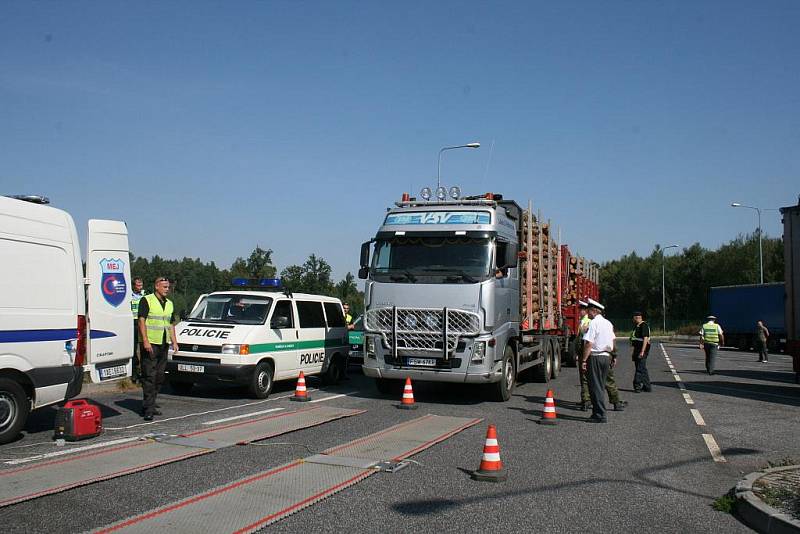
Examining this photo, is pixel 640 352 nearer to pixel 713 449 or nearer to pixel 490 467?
pixel 713 449

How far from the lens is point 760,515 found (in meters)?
5.71

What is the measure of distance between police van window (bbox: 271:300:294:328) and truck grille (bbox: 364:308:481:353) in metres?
2.03

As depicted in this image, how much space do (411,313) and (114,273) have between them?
493cm

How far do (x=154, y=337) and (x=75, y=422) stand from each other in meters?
2.20

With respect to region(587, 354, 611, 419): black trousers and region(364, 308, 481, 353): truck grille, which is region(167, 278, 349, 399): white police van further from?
region(587, 354, 611, 419): black trousers

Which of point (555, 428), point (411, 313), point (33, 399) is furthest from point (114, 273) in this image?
point (555, 428)

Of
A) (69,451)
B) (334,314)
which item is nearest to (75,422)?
(69,451)

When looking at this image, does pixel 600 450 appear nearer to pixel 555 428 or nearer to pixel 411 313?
pixel 555 428

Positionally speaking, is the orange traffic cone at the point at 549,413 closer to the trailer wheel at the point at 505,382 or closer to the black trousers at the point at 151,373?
the trailer wheel at the point at 505,382

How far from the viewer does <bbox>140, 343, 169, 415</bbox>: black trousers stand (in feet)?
32.9

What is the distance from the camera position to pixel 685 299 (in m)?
78.7

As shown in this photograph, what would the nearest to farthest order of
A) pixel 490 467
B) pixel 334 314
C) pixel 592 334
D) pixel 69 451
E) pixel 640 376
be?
pixel 490 467, pixel 69 451, pixel 592 334, pixel 640 376, pixel 334 314

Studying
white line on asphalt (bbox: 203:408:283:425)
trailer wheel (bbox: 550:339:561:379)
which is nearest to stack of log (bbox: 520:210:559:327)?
trailer wheel (bbox: 550:339:561:379)

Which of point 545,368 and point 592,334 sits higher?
point 592,334
